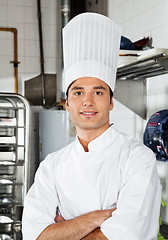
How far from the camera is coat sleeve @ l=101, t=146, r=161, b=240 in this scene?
1.26 metres

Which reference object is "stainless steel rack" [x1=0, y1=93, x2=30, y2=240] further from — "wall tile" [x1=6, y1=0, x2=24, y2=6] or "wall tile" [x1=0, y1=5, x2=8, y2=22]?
"wall tile" [x1=6, y1=0, x2=24, y2=6]

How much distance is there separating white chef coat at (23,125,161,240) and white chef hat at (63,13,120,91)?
231 millimetres

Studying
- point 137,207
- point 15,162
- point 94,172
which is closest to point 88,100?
point 94,172

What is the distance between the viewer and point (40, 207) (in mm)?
1466

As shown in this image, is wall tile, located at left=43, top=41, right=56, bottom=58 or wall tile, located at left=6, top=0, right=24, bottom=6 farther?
wall tile, located at left=43, top=41, right=56, bottom=58

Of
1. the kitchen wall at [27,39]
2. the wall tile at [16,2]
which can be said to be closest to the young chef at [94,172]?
the kitchen wall at [27,39]

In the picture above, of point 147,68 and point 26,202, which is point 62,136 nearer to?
point 147,68

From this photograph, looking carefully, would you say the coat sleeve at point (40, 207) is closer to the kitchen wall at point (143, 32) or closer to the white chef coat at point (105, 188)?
the white chef coat at point (105, 188)

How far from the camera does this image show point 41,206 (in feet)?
4.81

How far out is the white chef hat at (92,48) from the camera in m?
1.37

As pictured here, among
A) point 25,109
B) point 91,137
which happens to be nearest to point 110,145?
point 91,137

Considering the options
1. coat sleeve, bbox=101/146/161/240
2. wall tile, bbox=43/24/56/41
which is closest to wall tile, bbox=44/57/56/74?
wall tile, bbox=43/24/56/41

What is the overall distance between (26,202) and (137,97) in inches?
67.4

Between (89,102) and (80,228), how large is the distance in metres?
0.45
